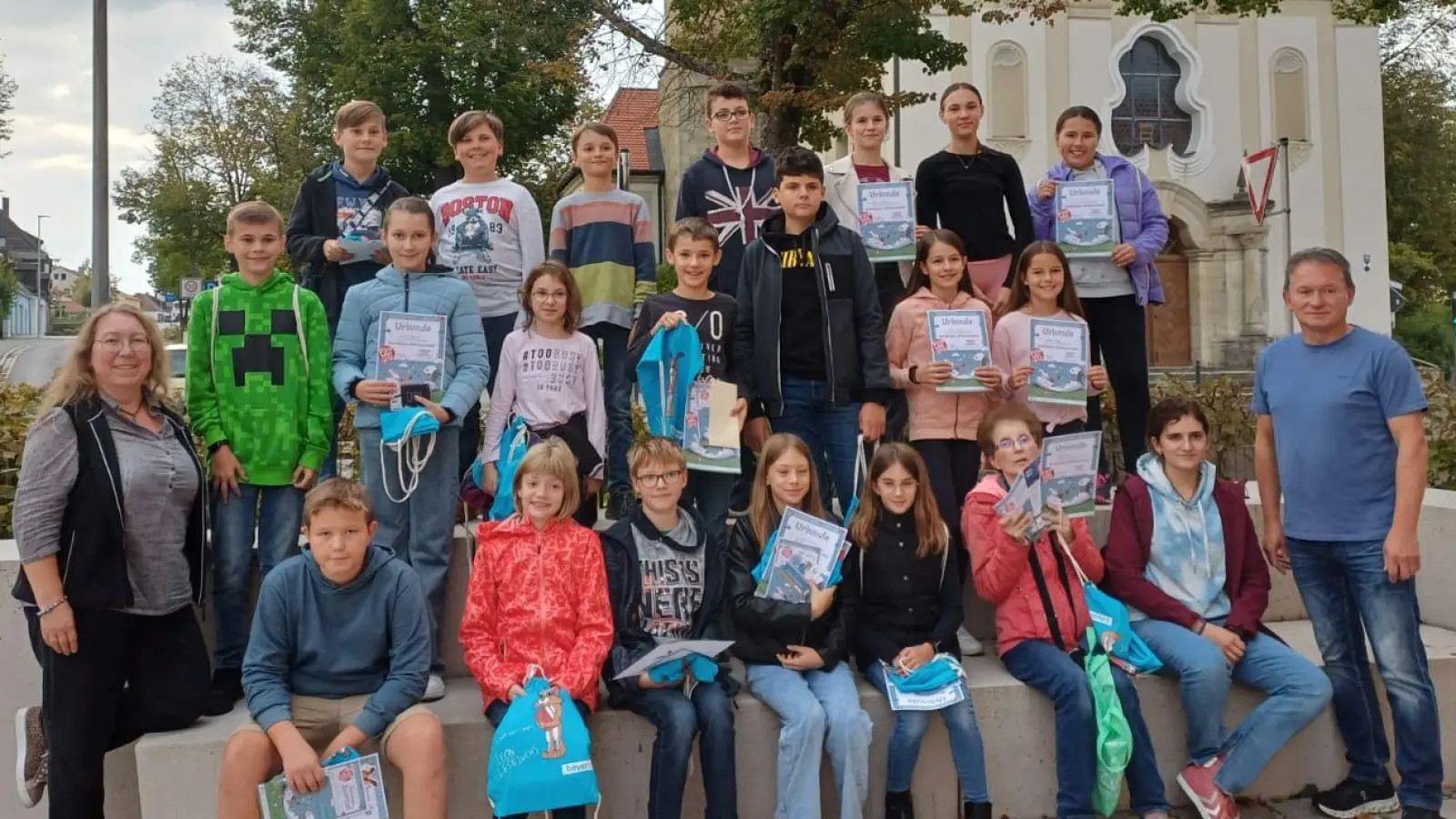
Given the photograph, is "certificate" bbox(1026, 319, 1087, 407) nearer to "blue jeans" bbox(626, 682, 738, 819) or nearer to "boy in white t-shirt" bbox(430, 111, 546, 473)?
"blue jeans" bbox(626, 682, 738, 819)

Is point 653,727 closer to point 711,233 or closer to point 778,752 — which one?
point 778,752

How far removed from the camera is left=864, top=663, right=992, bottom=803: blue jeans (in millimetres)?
4285

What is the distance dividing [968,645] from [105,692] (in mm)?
3447

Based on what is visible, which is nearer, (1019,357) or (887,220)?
(1019,357)

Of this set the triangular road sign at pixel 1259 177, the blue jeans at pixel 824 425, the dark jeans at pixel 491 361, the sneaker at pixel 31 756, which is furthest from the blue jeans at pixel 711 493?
the triangular road sign at pixel 1259 177

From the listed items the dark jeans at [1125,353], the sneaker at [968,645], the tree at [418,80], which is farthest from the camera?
the tree at [418,80]

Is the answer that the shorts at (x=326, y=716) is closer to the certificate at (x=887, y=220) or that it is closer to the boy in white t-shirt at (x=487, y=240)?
the boy in white t-shirt at (x=487, y=240)

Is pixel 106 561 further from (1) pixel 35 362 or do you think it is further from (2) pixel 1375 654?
(1) pixel 35 362

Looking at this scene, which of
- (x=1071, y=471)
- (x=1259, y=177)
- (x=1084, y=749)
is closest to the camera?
(x=1084, y=749)

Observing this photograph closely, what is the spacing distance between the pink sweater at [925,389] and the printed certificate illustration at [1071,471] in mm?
539

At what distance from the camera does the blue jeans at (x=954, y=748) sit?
4.29 metres

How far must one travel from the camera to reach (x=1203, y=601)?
15.4ft

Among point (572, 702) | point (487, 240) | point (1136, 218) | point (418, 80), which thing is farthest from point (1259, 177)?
point (418, 80)

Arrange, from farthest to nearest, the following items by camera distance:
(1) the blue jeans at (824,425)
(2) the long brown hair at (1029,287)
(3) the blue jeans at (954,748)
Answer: (2) the long brown hair at (1029,287) < (1) the blue jeans at (824,425) < (3) the blue jeans at (954,748)
